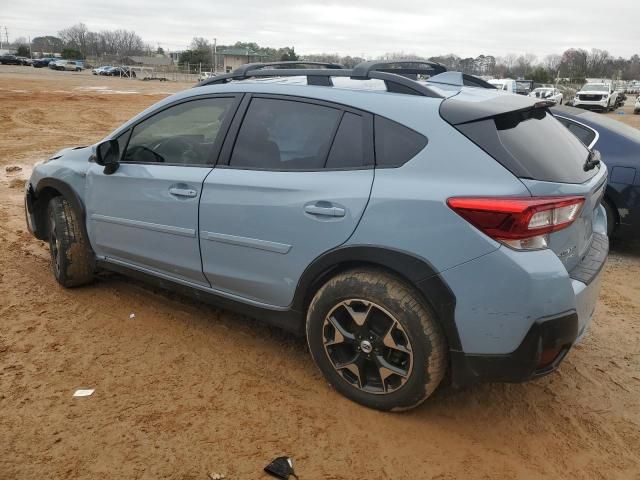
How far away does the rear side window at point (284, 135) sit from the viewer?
9.77ft

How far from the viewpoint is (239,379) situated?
3.24 metres

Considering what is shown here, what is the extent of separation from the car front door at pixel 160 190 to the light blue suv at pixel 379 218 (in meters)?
0.02

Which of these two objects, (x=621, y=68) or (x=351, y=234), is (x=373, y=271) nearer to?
(x=351, y=234)

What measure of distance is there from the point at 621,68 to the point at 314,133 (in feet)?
292

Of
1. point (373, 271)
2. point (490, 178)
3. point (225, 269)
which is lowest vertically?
point (225, 269)

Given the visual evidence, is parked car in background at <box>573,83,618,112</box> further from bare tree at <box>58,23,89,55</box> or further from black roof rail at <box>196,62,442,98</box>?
bare tree at <box>58,23,89,55</box>

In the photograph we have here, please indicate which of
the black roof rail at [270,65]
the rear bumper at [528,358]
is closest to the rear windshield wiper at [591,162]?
the rear bumper at [528,358]

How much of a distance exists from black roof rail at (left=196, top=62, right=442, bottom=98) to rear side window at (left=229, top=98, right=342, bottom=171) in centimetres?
24

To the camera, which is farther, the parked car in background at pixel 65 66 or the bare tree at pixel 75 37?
the bare tree at pixel 75 37

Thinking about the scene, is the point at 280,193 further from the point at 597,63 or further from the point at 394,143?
the point at 597,63

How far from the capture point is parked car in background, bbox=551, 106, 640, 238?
5.41 metres

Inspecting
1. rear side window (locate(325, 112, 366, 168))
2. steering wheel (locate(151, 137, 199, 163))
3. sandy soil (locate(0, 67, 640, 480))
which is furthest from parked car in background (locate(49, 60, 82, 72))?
rear side window (locate(325, 112, 366, 168))

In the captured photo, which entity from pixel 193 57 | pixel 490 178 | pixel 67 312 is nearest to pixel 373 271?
pixel 490 178

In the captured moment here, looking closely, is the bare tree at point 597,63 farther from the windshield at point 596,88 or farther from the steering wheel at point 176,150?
the steering wheel at point 176,150
